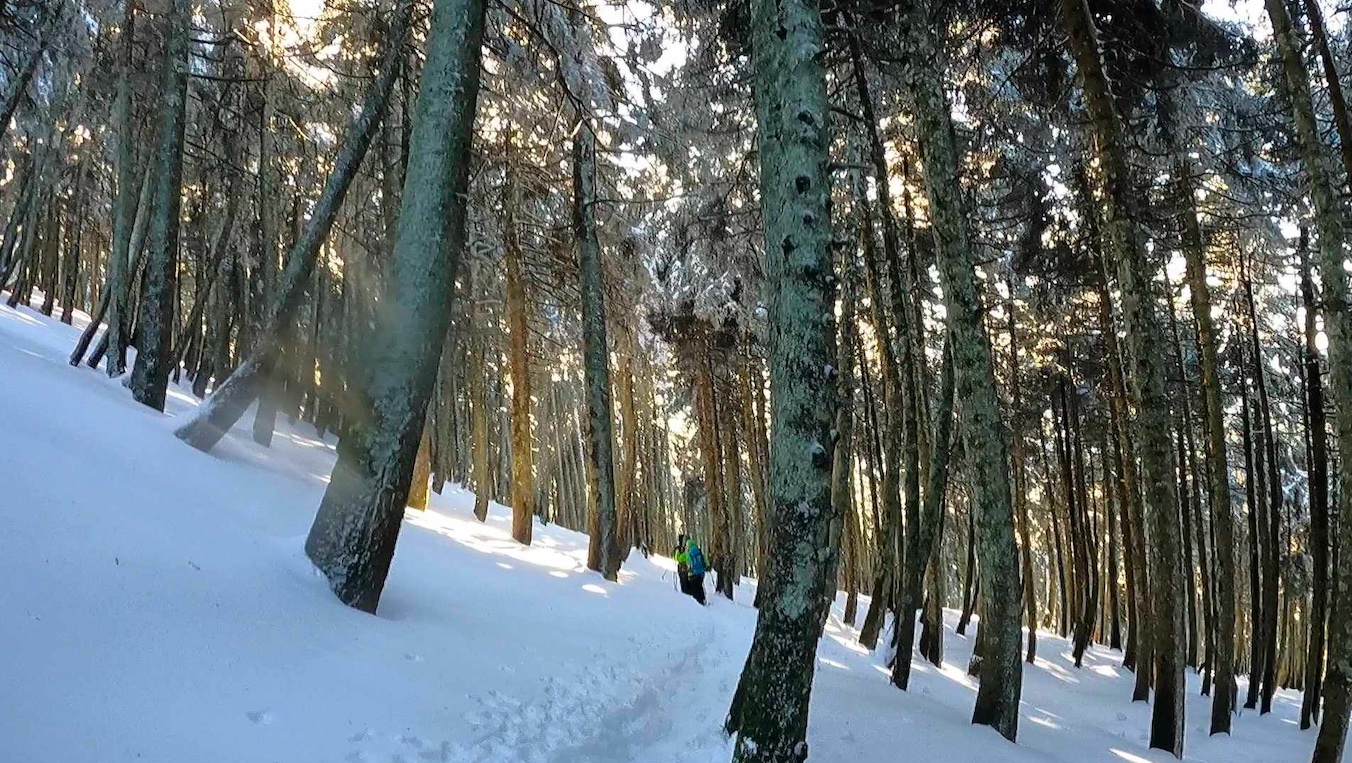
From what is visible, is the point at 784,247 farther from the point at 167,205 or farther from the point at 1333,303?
the point at 167,205

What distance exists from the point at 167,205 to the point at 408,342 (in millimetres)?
6407

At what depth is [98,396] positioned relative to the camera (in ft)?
30.5

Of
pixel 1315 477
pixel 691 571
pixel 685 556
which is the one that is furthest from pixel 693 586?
pixel 1315 477

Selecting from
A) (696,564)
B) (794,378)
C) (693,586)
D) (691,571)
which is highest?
(794,378)

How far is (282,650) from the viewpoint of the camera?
181 inches

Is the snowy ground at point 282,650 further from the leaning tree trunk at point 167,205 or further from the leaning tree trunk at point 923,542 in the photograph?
the leaning tree trunk at point 167,205

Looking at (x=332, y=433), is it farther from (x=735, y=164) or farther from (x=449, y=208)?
(x=449, y=208)

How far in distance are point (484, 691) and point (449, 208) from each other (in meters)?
3.61

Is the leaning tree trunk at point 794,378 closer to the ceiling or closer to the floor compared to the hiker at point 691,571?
closer to the ceiling

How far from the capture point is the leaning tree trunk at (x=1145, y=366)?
8.66 meters

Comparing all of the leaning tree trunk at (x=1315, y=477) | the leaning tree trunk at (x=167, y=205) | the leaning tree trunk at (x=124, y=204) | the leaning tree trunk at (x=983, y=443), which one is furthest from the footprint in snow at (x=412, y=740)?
the leaning tree trunk at (x=1315, y=477)

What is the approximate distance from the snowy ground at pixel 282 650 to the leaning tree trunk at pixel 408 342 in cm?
36

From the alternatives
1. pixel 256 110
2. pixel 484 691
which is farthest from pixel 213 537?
pixel 256 110

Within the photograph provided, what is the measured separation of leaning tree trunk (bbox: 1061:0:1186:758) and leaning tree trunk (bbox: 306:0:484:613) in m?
6.81
